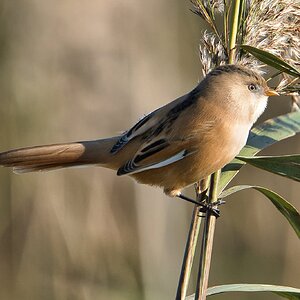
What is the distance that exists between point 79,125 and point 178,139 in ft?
6.89

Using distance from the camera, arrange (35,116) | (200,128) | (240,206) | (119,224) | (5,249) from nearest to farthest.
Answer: (200,128) < (35,116) < (5,249) < (119,224) < (240,206)

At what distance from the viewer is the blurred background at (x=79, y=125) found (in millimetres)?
4539

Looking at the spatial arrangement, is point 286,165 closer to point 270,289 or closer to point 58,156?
point 270,289

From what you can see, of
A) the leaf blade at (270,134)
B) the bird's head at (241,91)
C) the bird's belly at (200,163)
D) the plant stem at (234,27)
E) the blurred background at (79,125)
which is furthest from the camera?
the blurred background at (79,125)

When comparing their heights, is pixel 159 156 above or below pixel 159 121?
below

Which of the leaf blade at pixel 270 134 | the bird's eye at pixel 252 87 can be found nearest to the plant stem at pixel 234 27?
the leaf blade at pixel 270 134

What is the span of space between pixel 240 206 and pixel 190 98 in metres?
3.06

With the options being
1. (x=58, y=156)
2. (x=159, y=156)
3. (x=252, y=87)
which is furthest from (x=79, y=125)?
(x=252, y=87)

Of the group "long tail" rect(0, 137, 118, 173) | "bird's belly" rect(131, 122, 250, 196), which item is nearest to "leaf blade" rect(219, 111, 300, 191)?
"bird's belly" rect(131, 122, 250, 196)

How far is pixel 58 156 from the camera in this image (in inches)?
111

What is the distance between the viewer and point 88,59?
4.77m

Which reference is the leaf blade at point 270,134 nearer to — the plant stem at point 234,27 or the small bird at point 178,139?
the small bird at point 178,139

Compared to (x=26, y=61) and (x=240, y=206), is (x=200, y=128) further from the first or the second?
(x=240, y=206)

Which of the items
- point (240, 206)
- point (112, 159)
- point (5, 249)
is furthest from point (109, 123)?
point (112, 159)
